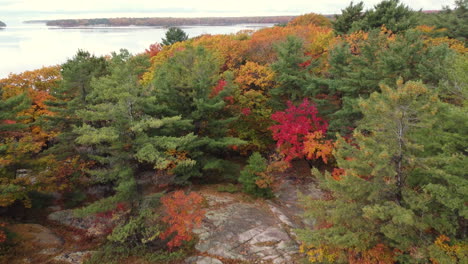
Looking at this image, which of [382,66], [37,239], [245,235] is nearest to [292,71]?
[382,66]

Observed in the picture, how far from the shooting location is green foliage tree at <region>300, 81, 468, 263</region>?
31.4ft

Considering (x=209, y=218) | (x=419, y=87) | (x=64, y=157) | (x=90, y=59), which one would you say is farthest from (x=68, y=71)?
(x=419, y=87)

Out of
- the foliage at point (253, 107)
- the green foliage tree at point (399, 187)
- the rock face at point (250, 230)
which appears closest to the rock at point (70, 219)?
the rock face at point (250, 230)

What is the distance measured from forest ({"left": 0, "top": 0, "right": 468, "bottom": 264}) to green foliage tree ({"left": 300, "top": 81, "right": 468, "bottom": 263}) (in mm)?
61

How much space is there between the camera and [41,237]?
653 inches

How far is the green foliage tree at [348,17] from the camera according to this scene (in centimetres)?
3491

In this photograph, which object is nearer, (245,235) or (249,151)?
(245,235)

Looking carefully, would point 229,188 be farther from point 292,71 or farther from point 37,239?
point 37,239

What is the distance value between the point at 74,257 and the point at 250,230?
28.9ft

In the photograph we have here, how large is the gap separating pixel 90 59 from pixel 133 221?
14.7m

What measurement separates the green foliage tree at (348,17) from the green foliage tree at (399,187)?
87.6 feet

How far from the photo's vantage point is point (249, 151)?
90.9ft

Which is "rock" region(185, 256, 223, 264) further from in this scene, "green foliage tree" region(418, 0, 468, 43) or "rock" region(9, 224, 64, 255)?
"green foliage tree" region(418, 0, 468, 43)

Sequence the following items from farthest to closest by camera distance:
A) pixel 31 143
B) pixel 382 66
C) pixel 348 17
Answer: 1. pixel 348 17
2. pixel 382 66
3. pixel 31 143
